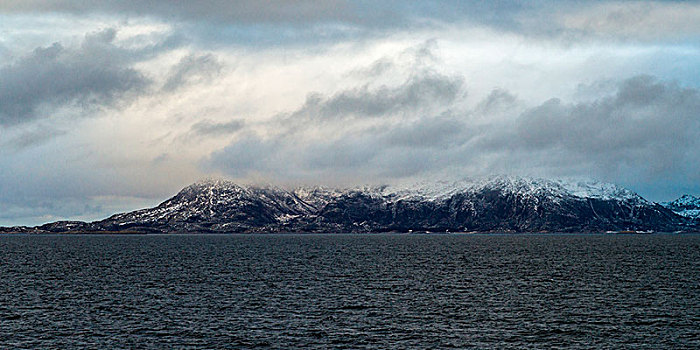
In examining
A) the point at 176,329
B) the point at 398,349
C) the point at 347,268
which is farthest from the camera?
the point at 347,268

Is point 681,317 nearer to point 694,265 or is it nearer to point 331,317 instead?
point 331,317

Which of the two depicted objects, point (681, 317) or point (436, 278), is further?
point (436, 278)

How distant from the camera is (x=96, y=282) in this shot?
127000 mm

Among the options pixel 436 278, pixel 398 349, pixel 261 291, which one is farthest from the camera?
pixel 436 278

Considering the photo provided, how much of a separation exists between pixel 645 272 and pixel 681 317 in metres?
70.0

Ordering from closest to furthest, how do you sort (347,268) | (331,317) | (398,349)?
(398,349) < (331,317) < (347,268)

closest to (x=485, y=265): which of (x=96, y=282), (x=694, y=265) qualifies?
(x=694, y=265)

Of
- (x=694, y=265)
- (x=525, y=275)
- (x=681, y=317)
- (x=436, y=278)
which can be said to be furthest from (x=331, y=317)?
(x=694, y=265)

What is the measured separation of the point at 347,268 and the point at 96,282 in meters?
→ 59.4

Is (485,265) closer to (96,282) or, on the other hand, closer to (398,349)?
(96,282)

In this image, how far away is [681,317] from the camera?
284ft

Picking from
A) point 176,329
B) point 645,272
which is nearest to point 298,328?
point 176,329

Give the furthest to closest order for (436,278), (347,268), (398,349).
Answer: (347,268)
(436,278)
(398,349)

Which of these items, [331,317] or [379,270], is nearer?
[331,317]
